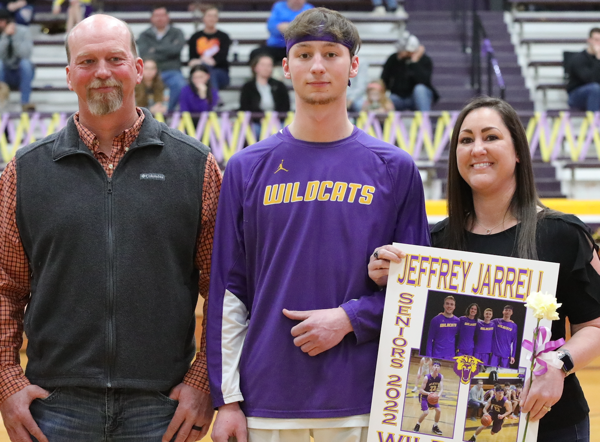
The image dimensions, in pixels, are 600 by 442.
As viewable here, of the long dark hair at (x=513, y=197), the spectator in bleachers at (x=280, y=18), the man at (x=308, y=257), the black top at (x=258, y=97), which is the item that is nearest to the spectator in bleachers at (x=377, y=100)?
the black top at (x=258, y=97)

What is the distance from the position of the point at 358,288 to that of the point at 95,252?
2.68ft

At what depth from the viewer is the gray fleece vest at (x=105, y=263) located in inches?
90.1

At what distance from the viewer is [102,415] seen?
2.28 metres

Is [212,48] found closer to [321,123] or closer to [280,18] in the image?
[280,18]

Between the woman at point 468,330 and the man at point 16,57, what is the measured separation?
8.41m

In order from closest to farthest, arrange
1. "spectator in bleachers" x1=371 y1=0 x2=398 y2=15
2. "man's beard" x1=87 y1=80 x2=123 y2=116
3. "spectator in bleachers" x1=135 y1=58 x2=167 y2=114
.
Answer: "man's beard" x1=87 y1=80 x2=123 y2=116 → "spectator in bleachers" x1=135 y1=58 x2=167 y2=114 → "spectator in bleachers" x1=371 y1=0 x2=398 y2=15

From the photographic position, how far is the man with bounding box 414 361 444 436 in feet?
7.09

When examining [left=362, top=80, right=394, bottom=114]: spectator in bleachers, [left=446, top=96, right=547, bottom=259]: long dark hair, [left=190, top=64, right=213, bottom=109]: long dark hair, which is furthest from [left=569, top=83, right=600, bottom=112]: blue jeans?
→ [left=446, top=96, right=547, bottom=259]: long dark hair

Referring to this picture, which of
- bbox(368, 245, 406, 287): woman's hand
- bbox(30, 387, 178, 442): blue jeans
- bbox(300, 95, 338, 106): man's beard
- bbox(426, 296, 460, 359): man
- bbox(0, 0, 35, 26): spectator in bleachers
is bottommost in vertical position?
bbox(30, 387, 178, 442): blue jeans

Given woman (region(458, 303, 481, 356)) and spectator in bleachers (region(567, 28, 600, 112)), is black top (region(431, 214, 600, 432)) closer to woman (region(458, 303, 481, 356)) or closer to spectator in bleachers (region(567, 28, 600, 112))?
woman (region(458, 303, 481, 356))

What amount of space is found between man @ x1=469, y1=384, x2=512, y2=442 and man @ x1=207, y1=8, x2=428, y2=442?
0.34 m

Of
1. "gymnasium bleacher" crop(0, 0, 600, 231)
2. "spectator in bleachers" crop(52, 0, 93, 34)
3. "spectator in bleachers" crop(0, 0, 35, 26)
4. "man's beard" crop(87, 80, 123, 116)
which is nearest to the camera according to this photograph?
"man's beard" crop(87, 80, 123, 116)

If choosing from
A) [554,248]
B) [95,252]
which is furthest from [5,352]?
[554,248]

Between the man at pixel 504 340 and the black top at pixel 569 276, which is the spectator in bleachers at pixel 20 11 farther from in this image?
the man at pixel 504 340
